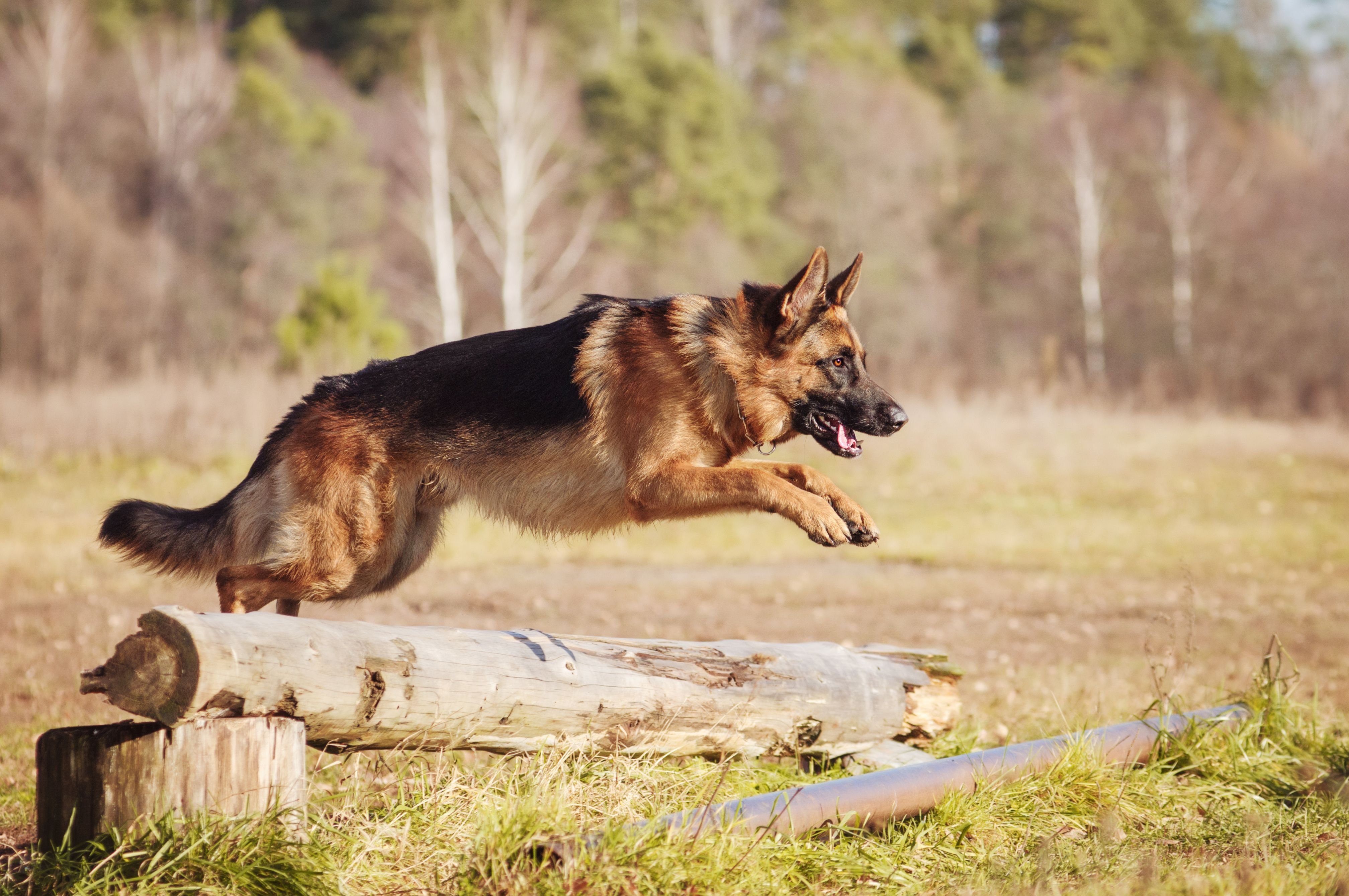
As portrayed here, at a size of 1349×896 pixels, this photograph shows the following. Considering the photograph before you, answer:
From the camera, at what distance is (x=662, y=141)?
32812 mm

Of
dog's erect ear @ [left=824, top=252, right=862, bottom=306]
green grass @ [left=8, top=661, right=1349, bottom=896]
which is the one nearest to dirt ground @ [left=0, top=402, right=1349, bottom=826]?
green grass @ [left=8, top=661, right=1349, bottom=896]

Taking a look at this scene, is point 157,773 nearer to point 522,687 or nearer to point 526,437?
point 522,687

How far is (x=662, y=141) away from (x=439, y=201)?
314 inches

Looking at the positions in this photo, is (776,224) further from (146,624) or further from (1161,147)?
(146,624)

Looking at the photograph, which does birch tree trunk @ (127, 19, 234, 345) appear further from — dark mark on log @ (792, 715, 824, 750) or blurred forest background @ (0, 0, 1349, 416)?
dark mark on log @ (792, 715, 824, 750)

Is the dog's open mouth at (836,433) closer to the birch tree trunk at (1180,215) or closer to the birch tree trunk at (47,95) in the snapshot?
the birch tree trunk at (47,95)

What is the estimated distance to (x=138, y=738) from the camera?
3.28 metres

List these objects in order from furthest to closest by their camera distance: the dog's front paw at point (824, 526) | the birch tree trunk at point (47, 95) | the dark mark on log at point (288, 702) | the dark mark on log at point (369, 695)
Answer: the birch tree trunk at point (47, 95) < the dog's front paw at point (824, 526) < the dark mark on log at point (369, 695) < the dark mark on log at point (288, 702)

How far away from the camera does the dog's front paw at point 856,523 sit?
15.6ft

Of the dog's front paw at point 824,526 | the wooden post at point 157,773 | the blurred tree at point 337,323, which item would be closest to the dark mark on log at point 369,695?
the wooden post at point 157,773

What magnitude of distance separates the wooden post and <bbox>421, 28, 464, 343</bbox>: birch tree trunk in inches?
964

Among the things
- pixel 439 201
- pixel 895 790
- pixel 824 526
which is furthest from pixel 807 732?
pixel 439 201

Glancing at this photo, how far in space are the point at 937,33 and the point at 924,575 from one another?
133 feet

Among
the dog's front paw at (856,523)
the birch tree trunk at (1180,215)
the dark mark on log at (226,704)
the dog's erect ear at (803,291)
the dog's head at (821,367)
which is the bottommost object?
the dark mark on log at (226,704)
